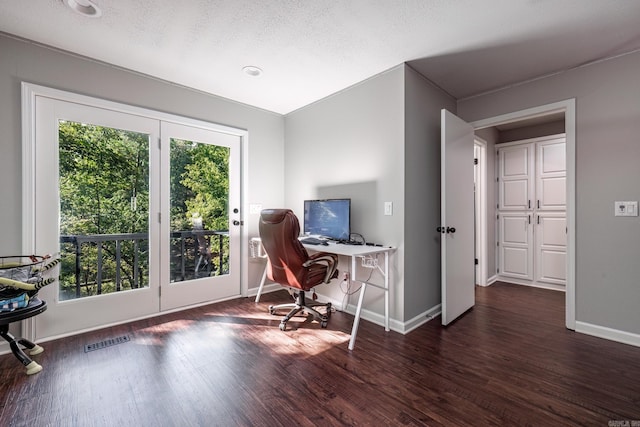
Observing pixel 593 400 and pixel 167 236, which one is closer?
pixel 593 400

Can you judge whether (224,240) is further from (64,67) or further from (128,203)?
(64,67)

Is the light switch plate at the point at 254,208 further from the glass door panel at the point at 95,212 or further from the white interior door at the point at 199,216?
the glass door panel at the point at 95,212

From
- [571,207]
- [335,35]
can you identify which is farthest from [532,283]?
[335,35]

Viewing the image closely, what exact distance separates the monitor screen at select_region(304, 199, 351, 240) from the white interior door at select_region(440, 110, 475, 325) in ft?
3.01

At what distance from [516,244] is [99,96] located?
5454 mm

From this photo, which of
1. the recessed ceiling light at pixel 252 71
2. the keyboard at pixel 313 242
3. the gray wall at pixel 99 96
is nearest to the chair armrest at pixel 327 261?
the keyboard at pixel 313 242

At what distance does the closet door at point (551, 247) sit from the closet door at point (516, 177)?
31 centimetres

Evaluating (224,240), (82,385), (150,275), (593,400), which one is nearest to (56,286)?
(150,275)

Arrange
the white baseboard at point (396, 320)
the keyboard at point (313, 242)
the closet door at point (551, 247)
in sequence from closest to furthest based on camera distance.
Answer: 1. the white baseboard at point (396, 320)
2. the keyboard at point (313, 242)
3. the closet door at point (551, 247)

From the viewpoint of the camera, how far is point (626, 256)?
93.0 inches

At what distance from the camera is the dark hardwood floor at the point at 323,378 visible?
4.99ft

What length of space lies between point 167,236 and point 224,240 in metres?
0.65

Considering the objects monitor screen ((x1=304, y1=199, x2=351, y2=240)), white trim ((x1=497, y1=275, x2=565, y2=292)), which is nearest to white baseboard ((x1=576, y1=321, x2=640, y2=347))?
white trim ((x1=497, y1=275, x2=565, y2=292))

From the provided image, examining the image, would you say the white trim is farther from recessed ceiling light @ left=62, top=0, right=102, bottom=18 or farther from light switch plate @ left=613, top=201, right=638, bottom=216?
recessed ceiling light @ left=62, top=0, right=102, bottom=18
